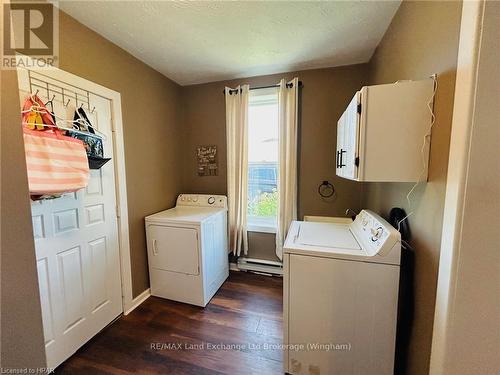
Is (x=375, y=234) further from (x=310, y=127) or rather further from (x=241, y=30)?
(x=241, y=30)

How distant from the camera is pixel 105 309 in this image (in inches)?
71.7

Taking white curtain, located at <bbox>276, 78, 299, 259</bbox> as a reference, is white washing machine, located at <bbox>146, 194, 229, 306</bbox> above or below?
below

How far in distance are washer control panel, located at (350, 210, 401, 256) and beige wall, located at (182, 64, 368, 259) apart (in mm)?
826

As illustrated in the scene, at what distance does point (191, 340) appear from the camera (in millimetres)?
1697

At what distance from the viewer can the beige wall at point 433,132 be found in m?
0.89

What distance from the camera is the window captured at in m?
2.57

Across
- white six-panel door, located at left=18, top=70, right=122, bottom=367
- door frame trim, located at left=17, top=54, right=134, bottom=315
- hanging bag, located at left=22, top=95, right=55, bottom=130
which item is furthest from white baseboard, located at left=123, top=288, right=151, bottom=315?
hanging bag, located at left=22, top=95, right=55, bottom=130

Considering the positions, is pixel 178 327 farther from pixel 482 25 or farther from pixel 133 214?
pixel 482 25

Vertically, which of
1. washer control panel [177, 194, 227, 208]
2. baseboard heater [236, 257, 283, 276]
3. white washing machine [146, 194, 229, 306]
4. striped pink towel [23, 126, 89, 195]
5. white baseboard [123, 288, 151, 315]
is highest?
striped pink towel [23, 126, 89, 195]

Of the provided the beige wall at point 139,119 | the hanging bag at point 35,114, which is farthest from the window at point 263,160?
the hanging bag at point 35,114

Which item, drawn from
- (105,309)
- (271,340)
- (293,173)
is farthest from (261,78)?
(105,309)

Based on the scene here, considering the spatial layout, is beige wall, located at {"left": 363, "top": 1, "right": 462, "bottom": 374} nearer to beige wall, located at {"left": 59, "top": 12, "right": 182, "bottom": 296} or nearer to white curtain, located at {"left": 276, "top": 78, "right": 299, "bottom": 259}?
white curtain, located at {"left": 276, "top": 78, "right": 299, "bottom": 259}

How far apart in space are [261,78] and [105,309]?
2.92m

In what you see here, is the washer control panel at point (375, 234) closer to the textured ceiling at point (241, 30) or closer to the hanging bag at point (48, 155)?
the textured ceiling at point (241, 30)
